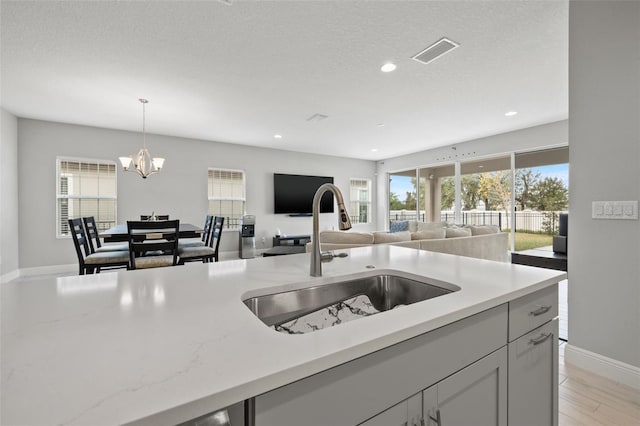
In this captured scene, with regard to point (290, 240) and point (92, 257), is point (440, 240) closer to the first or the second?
point (290, 240)

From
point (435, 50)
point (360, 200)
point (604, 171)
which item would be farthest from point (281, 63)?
point (360, 200)

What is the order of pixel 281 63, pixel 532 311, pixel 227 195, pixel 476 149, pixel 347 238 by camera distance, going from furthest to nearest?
pixel 227 195
pixel 476 149
pixel 347 238
pixel 281 63
pixel 532 311

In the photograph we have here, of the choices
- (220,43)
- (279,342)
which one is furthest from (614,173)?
(220,43)

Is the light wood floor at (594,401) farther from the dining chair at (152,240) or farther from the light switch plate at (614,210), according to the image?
the dining chair at (152,240)

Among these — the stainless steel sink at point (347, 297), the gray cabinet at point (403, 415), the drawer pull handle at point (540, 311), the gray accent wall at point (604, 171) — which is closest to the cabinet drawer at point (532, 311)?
the drawer pull handle at point (540, 311)

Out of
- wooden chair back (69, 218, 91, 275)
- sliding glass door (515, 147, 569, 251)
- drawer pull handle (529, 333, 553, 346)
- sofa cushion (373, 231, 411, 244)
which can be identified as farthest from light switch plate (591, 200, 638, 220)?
wooden chair back (69, 218, 91, 275)

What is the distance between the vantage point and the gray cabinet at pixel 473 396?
0.77 m

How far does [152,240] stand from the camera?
2980 millimetres

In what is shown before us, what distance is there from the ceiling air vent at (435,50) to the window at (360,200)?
223 inches

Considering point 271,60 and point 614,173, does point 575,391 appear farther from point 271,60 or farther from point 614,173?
point 271,60

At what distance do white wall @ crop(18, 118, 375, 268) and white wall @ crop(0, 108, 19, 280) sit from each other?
130mm

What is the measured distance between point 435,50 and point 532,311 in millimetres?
2561

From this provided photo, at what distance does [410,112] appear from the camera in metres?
4.49

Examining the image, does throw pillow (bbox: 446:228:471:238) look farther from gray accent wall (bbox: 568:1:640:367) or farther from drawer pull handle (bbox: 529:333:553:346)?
drawer pull handle (bbox: 529:333:553:346)
